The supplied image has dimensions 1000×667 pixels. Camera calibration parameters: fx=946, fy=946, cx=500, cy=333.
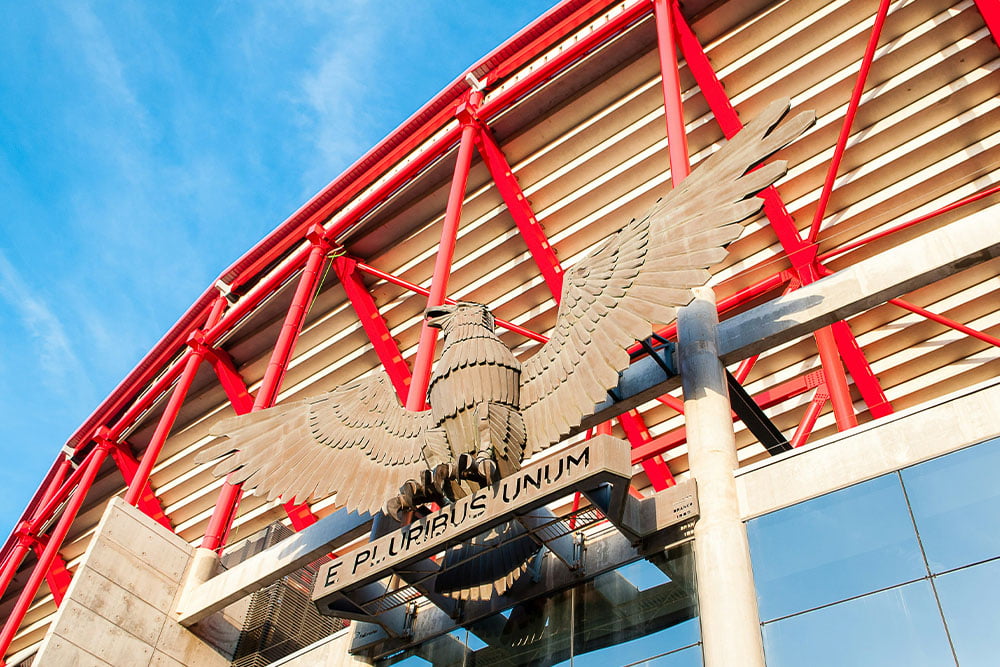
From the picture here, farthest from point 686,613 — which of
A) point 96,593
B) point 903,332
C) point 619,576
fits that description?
point 903,332

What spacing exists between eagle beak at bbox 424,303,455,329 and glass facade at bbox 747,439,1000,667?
4.78 m

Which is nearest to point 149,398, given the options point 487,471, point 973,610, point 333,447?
point 333,447

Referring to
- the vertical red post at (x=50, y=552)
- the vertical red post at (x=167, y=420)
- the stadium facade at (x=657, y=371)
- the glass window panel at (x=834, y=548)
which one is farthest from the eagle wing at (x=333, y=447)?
the vertical red post at (x=50, y=552)

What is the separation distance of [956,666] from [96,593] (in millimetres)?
11807

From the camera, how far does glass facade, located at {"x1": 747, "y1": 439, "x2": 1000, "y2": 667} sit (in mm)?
7980

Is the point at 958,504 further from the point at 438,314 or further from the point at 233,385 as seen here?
the point at 233,385

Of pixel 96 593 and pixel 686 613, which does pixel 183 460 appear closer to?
pixel 96 593

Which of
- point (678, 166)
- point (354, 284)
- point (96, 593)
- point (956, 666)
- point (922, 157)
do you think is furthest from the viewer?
point (354, 284)

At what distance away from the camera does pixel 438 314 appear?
12.5 m

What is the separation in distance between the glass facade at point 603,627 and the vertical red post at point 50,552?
1471cm

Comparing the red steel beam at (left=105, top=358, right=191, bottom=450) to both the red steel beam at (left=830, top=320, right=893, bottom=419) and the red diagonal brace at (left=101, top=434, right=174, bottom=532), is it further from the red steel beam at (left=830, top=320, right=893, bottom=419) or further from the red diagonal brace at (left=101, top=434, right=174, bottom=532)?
the red steel beam at (left=830, top=320, right=893, bottom=419)

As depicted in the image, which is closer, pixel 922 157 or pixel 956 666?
pixel 956 666

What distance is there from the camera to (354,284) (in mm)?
21750

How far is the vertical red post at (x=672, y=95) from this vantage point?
13.4 m
